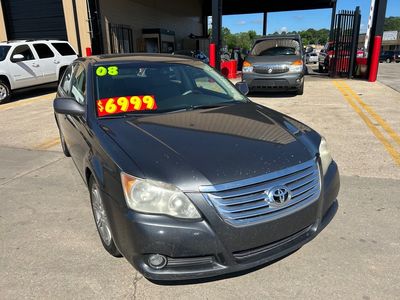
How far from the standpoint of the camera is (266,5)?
34656 millimetres

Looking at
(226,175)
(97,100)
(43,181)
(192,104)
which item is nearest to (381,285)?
(226,175)

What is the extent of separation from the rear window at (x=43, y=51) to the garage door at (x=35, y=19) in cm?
556

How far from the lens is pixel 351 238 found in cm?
304

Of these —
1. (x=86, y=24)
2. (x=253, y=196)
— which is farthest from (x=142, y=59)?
(x=86, y=24)

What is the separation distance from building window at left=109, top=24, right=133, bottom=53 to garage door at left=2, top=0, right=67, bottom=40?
2.44 meters

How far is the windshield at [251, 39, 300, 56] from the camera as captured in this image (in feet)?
36.0

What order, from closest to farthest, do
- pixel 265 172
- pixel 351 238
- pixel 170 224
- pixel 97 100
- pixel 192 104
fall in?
pixel 170 224 → pixel 265 172 → pixel 351 238 → pixel 97 100 → pixel 192 104

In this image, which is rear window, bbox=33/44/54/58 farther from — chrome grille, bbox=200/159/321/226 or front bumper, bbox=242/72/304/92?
chrome grille, bbox=200/159/321/226

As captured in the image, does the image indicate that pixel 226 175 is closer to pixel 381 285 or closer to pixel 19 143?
pixel 381 285

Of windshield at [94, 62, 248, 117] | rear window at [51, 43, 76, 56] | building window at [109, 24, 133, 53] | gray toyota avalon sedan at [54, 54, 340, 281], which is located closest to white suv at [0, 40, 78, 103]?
rear window at [51, 43, 76, 56]

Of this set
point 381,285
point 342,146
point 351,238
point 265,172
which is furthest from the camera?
point 342,146

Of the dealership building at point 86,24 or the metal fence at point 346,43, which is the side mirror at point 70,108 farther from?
the metal fence at point 346,43

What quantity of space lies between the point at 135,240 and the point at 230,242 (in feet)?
1.92

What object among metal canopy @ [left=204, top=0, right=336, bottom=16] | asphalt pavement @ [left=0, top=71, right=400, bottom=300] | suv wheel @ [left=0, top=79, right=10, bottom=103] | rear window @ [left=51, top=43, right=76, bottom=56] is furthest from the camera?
metal canopy @ [left=204, top=0, right=336, bottom=16]
